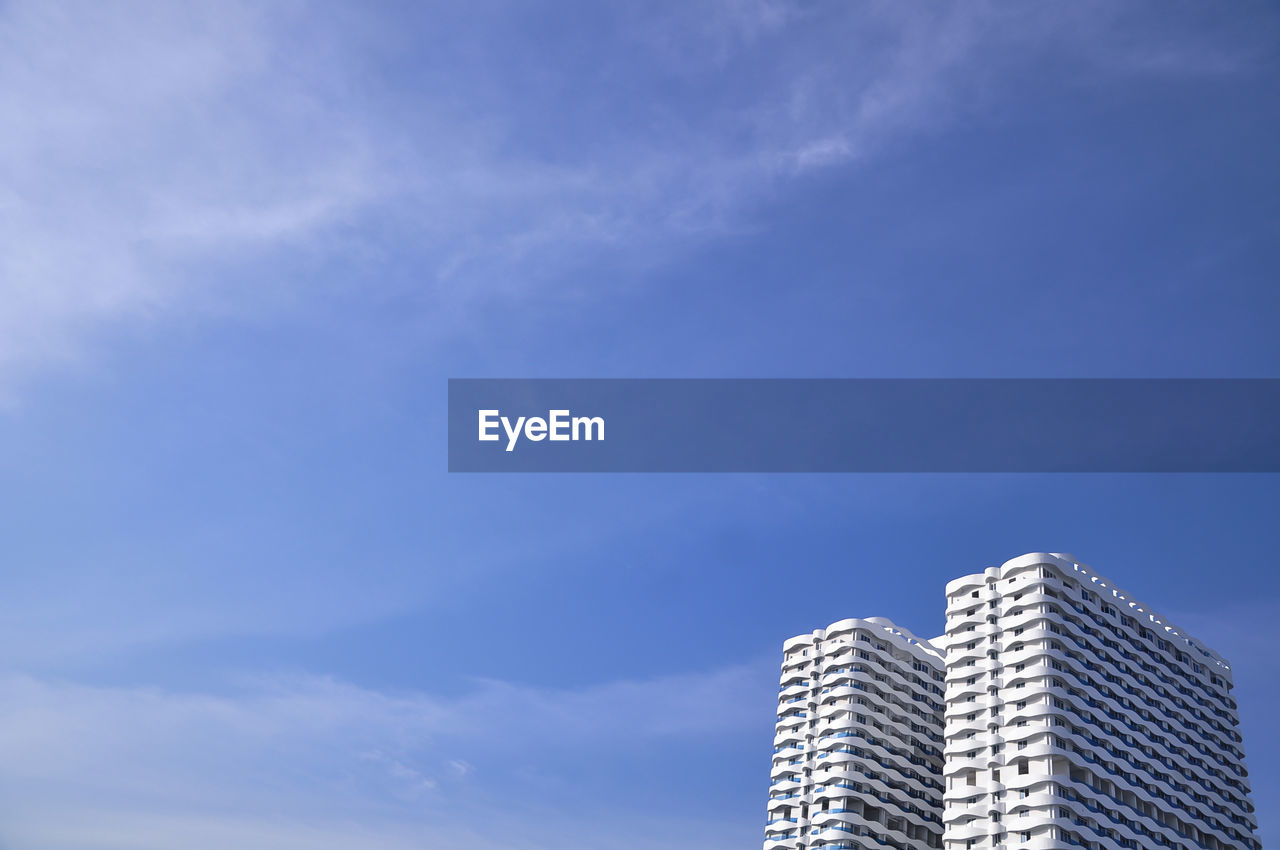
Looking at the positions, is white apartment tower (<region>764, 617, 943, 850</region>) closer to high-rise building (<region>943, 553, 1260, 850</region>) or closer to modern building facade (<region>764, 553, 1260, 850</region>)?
modern building facade (<region>764, 553, 1260, 850</region>)

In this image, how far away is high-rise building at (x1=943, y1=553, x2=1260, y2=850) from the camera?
258 ft

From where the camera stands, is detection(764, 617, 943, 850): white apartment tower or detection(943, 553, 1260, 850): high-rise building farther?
detection(764, 617, 943, 850): white apartment tower

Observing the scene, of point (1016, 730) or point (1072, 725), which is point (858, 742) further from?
point (1072, 725)

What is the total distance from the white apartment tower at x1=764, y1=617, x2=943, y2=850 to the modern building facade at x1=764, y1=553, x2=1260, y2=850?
152 mm

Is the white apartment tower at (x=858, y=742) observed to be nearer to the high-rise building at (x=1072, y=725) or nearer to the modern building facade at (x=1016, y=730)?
the modern building facade at (x=1016, y=730)

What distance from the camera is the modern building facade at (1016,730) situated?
79812 millimetres

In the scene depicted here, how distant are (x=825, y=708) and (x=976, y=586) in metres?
20.9

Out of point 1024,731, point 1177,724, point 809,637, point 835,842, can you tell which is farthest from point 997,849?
point 809,637

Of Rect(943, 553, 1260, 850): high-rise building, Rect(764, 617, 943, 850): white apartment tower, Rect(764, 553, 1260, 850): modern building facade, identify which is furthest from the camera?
Rect(764, 617, 943, 850): white apartment tower

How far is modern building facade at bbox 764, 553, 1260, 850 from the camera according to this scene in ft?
262

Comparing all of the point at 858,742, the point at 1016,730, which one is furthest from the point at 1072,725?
the point at 858,742

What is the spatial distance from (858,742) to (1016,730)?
1958 cm

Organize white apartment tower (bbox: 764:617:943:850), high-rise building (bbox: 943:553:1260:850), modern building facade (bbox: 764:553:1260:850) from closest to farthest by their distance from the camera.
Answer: high-rise building (bbox: 943:553:1260:850), modern building facade (bbox: 764:553:1260:850), white apartment tower (bbox: 764:617:943:850)

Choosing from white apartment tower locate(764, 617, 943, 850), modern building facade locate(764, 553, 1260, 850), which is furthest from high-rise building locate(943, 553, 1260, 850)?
white apartment tower locate(764, 617, 943, 850)
